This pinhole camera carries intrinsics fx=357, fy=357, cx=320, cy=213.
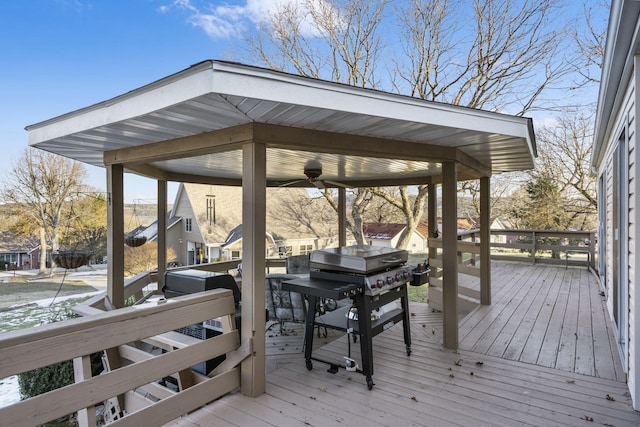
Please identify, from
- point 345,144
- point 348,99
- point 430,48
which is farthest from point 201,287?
point 430,48

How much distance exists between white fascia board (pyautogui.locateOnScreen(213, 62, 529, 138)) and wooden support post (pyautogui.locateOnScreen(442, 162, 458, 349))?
2.76ft

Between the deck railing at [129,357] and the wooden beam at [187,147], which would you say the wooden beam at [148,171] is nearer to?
the wooden beam at [187,147]

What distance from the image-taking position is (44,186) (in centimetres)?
1797

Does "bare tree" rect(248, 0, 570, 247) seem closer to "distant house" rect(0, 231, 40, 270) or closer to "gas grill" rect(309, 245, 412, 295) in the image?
"gas grill" rect(309, 245, 412, 295)

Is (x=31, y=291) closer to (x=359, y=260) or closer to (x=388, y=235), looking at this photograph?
(x=388, y=235)

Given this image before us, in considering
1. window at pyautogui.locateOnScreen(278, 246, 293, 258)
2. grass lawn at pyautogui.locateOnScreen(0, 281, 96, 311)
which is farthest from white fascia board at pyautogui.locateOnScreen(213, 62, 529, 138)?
grass lawn at pyautogui.locateOnScreen(0, 281, 96, 311)

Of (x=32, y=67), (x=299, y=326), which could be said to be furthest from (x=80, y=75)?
(x=299, y=326)

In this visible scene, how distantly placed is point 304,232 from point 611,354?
14.0 metres

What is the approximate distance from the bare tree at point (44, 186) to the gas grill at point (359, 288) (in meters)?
19.3

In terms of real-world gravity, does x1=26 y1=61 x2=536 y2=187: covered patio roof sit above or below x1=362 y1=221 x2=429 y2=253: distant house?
above

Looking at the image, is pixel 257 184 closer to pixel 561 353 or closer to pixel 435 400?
pixel 435 400

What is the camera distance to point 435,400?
269 cm

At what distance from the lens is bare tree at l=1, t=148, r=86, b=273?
17703 millimetres

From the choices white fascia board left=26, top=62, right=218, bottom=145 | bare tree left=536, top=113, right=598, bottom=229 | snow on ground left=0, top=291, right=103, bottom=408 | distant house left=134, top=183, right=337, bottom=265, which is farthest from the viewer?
distant house left=134, top=183, right=337, bottom=265
